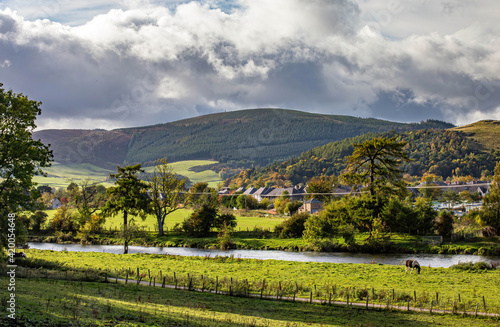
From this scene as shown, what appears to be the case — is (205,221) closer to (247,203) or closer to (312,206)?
(312,206)

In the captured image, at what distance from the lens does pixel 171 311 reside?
22688 mm

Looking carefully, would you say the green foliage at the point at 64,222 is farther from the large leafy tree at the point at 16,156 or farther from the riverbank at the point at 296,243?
A: the large leafy tree at the point at 16,156

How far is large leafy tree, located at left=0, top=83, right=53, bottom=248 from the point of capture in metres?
31.2

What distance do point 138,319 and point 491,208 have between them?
58.4 meters

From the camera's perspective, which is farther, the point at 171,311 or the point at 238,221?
the point at 238,221

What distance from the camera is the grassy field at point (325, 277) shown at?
98.7 feet

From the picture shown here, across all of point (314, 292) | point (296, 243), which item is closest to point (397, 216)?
point (296, 243)

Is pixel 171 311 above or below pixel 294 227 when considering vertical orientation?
below

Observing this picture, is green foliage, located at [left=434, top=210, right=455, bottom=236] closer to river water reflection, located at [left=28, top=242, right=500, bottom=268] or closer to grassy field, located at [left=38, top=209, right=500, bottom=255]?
grassy field, located at [left=38, top=209, right=500, bottom=255]

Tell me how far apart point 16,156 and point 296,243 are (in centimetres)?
4377

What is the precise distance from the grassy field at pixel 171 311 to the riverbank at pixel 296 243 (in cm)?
3491

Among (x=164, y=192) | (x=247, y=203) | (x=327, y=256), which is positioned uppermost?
(x=164, y=192)

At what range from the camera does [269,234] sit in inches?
2945

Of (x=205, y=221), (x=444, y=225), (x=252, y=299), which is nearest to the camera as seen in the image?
(x=252, y=299)
